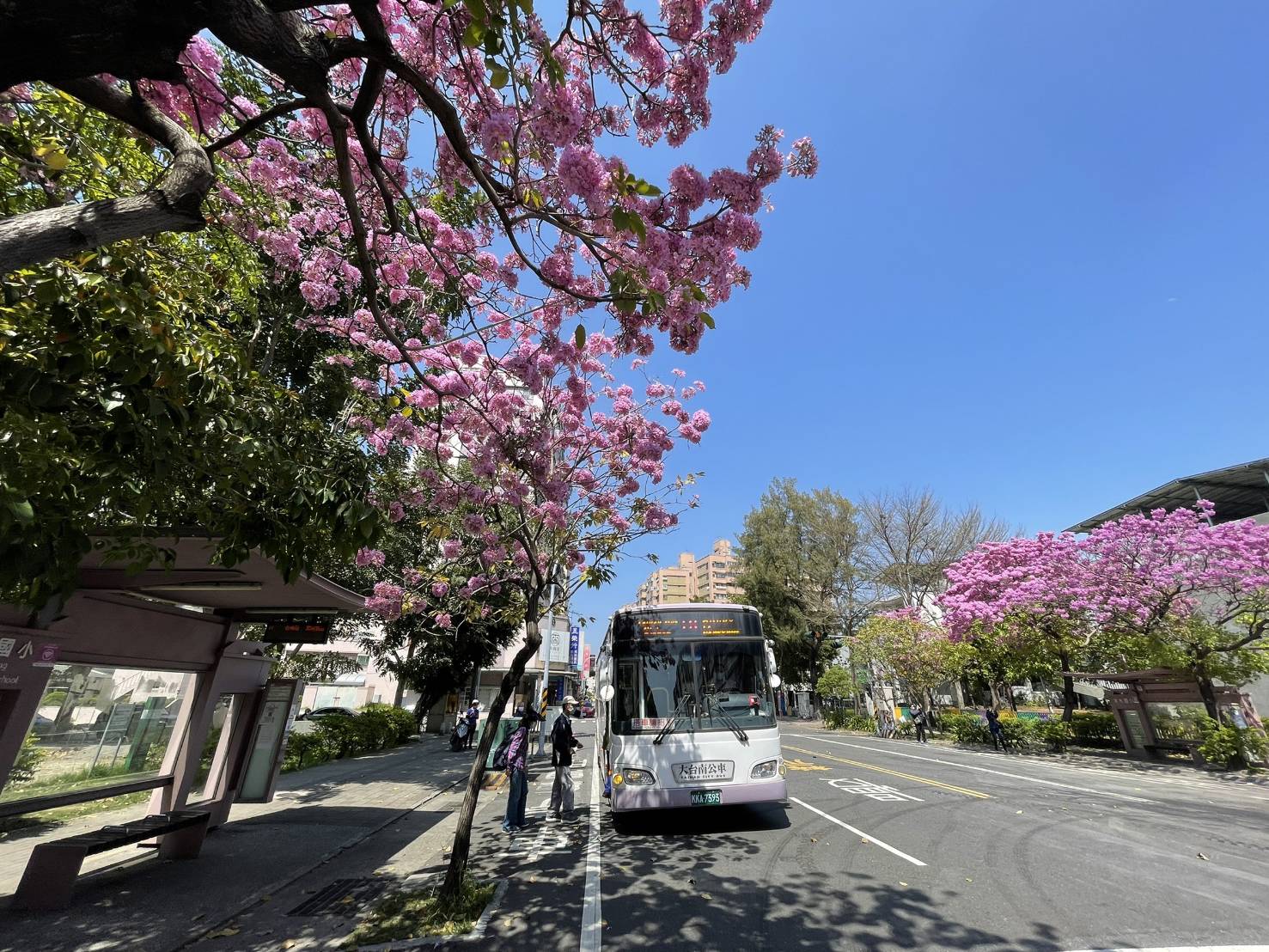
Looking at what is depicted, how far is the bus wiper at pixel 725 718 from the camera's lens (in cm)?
807

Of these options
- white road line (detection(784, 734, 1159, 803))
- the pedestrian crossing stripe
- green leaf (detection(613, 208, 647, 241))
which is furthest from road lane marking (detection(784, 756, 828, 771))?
green leaf (detection(613, 208, 647, 241))

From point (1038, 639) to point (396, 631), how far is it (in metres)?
24.8

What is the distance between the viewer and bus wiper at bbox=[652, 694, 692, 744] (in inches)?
315

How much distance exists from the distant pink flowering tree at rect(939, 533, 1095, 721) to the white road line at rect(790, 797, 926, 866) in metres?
16.1

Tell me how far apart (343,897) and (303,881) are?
949 millimetres

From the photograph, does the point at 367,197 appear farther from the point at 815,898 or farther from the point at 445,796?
the point at 445,796

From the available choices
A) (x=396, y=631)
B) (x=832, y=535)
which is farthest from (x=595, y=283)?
(x=832, y=535)

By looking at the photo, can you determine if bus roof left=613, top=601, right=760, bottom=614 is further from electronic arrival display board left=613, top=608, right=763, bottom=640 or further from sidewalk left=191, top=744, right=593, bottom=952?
sidewalk left=191, top=744, right=593, bottom=952

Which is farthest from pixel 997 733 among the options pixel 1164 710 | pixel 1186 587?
pixel 1186 587

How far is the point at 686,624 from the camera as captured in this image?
8.96m

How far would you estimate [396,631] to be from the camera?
2034cm

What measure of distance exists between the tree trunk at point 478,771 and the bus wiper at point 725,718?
3163 mm

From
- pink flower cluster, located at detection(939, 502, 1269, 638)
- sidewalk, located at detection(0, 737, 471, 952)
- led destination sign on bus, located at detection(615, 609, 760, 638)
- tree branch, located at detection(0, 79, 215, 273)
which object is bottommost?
sidewalk, located at detection(0, 737, 471, 952)

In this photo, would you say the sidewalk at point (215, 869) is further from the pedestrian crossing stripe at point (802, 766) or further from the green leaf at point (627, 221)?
the pedestrian crossing stripe at point (802, 766)
